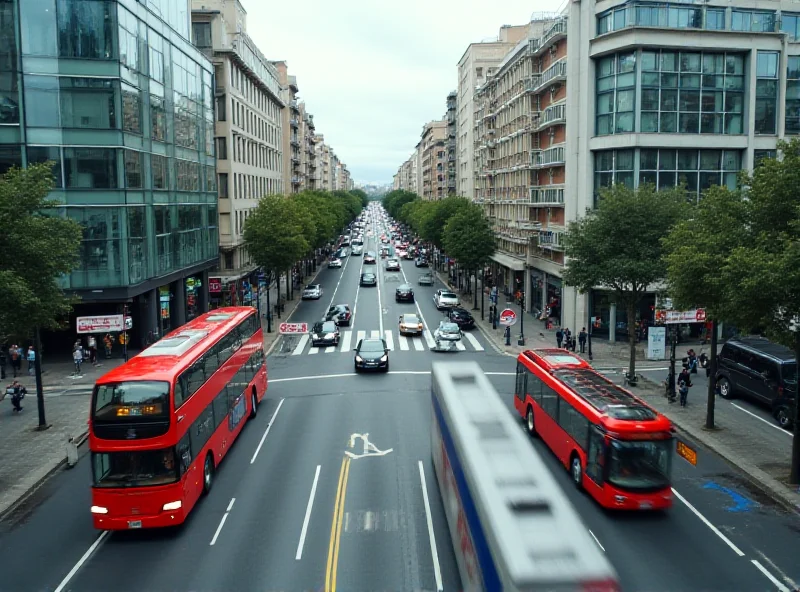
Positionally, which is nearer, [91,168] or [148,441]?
[148,441]

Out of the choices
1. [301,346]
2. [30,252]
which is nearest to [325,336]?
[301,346]

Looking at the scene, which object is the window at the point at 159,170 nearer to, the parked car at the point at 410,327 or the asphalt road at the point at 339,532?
the parked car at the point at 410,327

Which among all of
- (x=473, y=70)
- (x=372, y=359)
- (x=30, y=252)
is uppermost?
(x=473, y=70)

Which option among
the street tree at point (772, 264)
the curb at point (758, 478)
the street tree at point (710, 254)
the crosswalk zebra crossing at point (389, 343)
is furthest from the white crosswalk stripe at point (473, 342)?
the street tree at point (772, 264)

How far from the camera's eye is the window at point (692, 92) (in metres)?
40.6

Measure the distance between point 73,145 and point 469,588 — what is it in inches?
1242

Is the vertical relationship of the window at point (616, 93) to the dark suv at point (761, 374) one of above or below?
above

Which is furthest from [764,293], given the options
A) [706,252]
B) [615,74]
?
[615,74]

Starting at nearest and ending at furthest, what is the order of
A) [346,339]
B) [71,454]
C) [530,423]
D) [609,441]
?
[609,441] → [71,454] → [530,423] → [346,339]

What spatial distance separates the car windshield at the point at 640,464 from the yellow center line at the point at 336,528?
21.3 ft

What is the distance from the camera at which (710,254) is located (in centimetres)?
2064

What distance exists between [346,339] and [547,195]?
60.0ft

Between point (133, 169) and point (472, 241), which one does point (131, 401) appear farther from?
point (472, 241)

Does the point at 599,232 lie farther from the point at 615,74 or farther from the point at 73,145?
the point at 73,145
